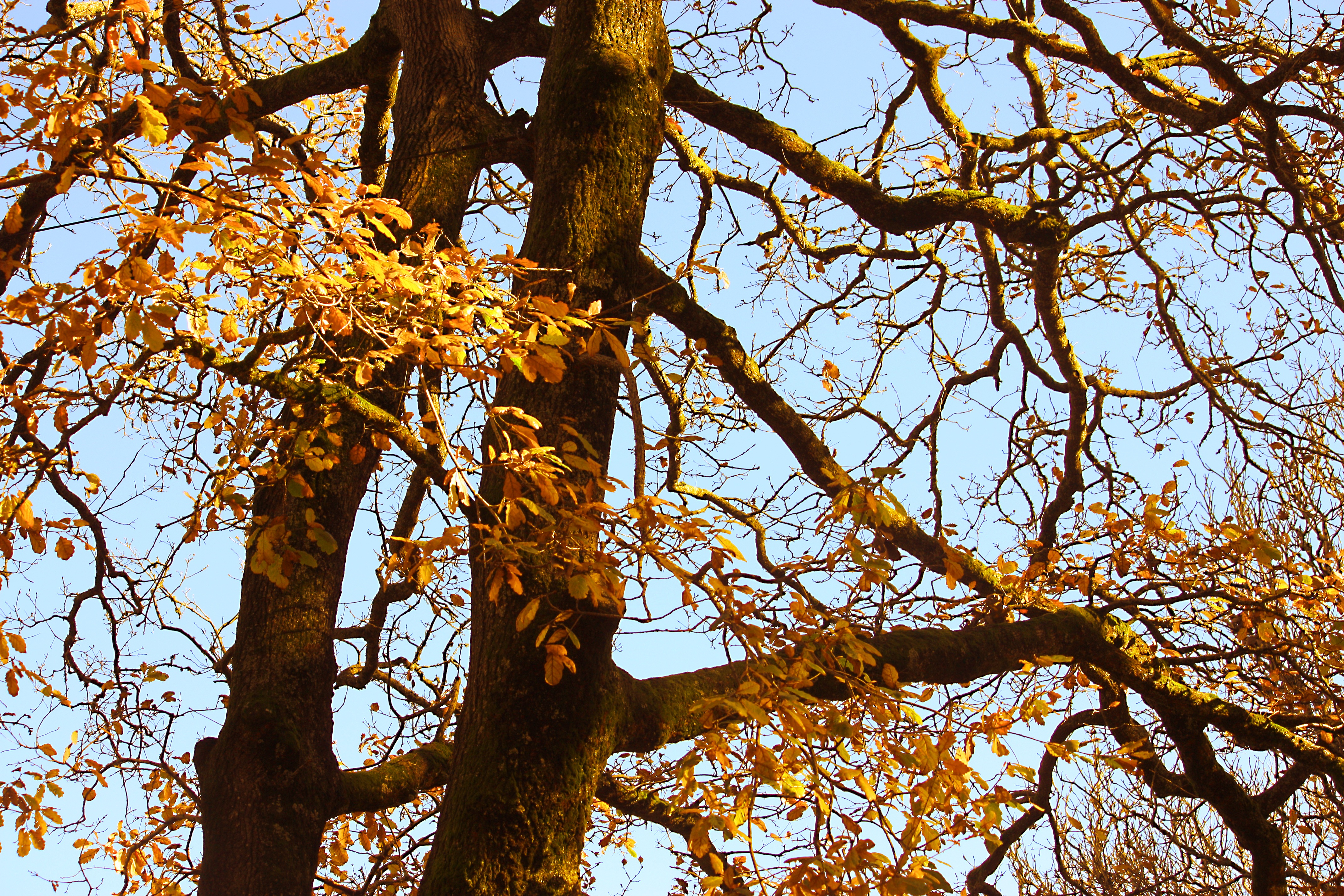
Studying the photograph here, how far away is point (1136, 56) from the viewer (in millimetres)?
4703

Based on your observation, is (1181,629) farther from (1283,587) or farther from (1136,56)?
(1136,56)

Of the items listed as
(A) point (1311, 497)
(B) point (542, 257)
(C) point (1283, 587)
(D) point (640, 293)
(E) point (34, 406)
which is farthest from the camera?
(A) point (1311, 497)

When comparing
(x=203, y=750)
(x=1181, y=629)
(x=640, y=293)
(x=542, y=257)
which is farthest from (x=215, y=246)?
(x=1181, y=629)

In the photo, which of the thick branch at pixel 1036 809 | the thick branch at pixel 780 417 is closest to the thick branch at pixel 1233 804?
the thick branch at pixel 1036 809

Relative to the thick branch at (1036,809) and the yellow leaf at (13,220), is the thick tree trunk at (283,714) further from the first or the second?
the thick branch at (1036,809)

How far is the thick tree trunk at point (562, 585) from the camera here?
8.05 feet

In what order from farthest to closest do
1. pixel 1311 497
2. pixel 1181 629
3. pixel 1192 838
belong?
1. pixel 1192 838
2. pixel 1311 497
3. pixel 1181 629

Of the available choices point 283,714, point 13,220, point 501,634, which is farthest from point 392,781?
point 13,220

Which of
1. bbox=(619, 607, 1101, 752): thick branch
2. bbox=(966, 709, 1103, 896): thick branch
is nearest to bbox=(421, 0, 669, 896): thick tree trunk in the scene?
bbox=(619, 607, 1101, 752): thick branch

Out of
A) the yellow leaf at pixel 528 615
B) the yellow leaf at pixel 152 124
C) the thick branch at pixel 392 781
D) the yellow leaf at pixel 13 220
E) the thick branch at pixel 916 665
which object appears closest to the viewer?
the yellow leaf at pixel 152 124

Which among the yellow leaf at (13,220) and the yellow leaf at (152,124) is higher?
the yellow leaf at (13,220)

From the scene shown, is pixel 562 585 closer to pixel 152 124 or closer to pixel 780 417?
pixel 152 124

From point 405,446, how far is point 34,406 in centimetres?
103

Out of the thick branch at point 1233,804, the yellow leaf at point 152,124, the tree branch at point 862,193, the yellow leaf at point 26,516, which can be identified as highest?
the tree branch at point 862,193
